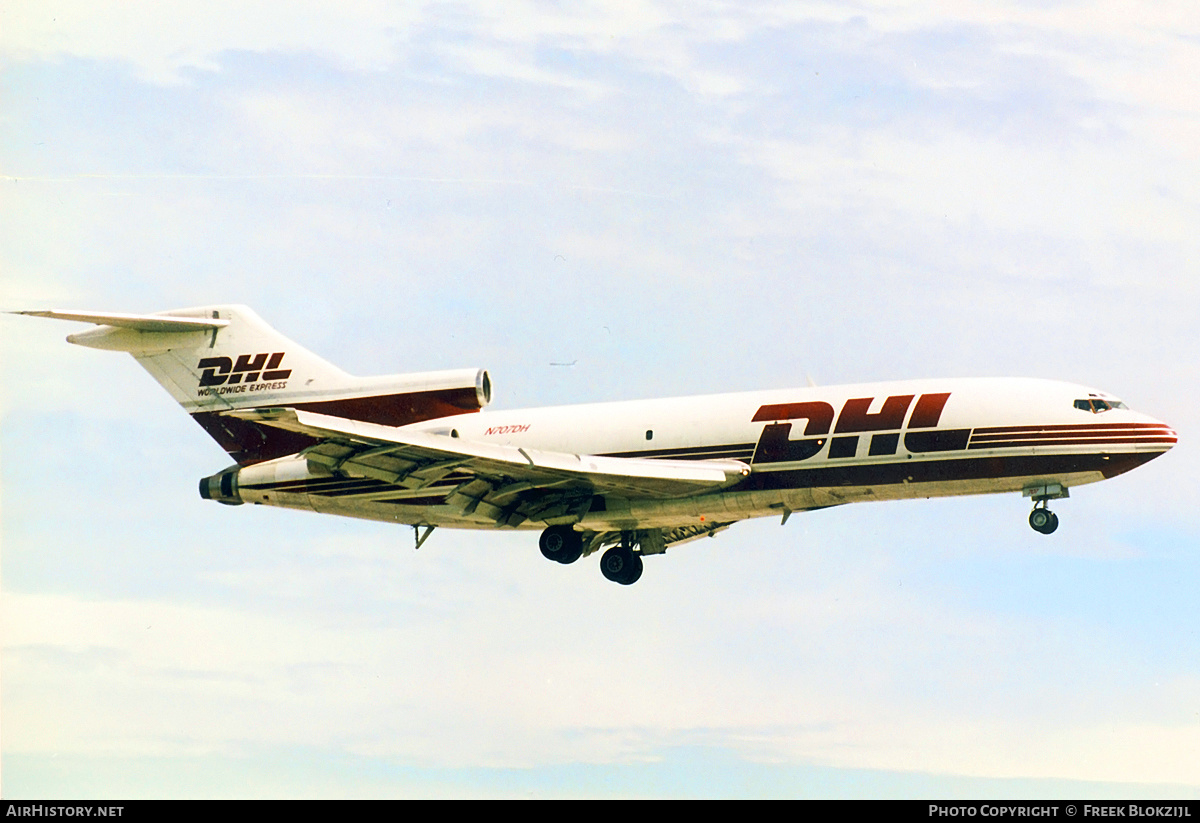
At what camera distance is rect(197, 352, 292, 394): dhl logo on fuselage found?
129 ft

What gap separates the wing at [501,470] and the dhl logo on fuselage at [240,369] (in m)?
5.44

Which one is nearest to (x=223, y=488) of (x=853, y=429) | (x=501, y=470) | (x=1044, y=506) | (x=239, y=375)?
(x=239, y=375)

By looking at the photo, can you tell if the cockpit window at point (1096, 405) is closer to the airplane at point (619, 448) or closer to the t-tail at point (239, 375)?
the airplane at point (619, 448)

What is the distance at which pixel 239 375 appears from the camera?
129ft

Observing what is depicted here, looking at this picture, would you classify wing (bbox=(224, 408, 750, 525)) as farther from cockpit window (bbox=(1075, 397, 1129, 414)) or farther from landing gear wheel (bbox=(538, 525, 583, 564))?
cockpit window (bbox=(1075, 397, 1129, 414))

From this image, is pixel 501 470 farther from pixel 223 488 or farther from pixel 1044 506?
pixel 1044 506

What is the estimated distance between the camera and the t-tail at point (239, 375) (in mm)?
38125

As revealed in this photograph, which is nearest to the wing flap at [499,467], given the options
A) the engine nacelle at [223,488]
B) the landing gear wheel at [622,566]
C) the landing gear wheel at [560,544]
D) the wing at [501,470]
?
the wing at [501,470]

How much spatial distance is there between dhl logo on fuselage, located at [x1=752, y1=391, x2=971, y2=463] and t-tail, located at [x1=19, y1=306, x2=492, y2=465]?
833 cm

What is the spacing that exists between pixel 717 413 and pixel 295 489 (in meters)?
9.21

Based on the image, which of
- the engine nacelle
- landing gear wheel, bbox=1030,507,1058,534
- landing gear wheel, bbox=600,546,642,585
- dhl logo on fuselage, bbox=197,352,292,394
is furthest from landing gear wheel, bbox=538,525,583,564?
landing gear wheel, bbox=1030,507,1058,534
